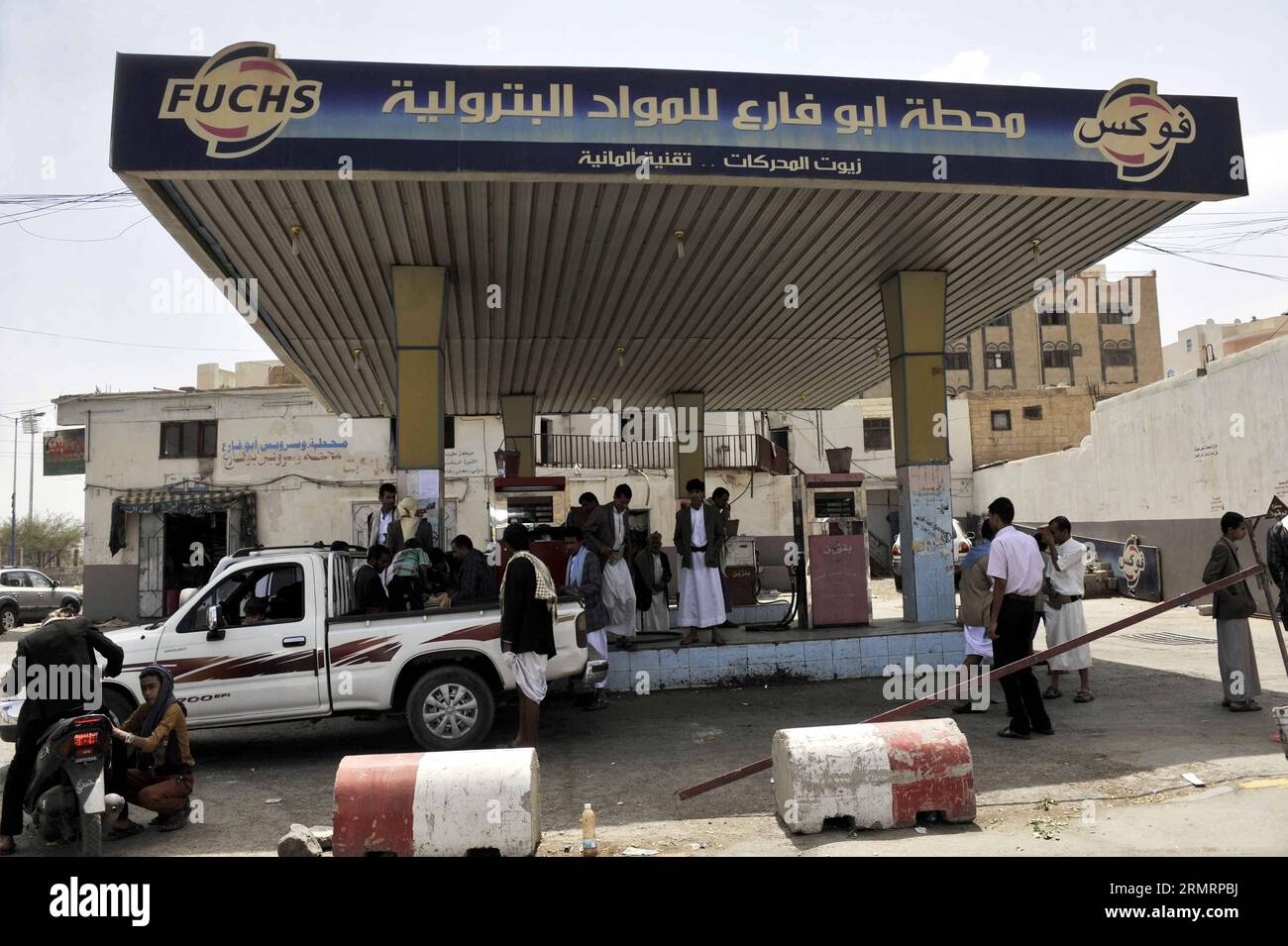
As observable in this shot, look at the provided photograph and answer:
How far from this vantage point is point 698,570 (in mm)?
10805

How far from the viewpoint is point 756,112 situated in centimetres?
920

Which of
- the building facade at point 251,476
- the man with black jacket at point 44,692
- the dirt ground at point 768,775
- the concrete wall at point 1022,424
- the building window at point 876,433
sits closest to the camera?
the dirt ground at point 768,775

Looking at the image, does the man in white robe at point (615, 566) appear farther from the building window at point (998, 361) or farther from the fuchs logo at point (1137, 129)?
the building window at point (998, 361)

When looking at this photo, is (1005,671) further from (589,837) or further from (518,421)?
(518,421)

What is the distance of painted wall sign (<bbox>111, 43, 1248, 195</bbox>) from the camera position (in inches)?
328

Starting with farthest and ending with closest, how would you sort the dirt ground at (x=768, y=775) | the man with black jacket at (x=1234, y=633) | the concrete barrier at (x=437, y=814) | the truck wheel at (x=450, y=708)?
the man with black jacket at (x=1234, y=633), the truck wheel at (x=450, y=708), the dirt ground at (x=768, y=775), the concrete barrier at (x=437, y=814)

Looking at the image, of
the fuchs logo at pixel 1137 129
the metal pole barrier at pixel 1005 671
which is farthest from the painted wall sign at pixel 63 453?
the fuchs logo at pixel 1137 129

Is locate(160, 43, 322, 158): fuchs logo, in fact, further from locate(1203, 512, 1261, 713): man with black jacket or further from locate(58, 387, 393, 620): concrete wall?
locate(58, 387, 393, 620): concrete wall

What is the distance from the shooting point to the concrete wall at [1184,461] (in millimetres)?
15641

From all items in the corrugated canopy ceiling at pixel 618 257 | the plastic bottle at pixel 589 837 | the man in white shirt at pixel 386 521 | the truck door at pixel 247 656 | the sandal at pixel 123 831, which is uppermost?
the corrugated canopy ceiling at pixel 618 257

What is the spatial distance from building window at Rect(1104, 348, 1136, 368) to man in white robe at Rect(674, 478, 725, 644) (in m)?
55.6

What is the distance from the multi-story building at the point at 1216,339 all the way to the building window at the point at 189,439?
52.8 metres

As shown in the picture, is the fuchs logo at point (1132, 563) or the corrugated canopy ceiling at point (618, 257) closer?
the corrugated canopy ceiling at point (618, 257)
